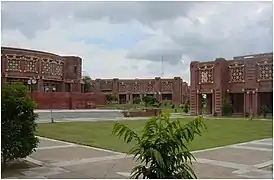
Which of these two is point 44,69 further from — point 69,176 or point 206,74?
point 69,176

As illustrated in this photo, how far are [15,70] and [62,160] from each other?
119 ft

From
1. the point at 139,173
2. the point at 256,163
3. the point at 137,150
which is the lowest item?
the point at 256,163

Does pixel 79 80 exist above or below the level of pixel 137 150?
above

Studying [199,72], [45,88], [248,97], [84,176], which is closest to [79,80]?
[45,88]

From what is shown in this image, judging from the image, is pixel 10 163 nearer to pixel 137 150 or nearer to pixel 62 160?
pixel 62 160

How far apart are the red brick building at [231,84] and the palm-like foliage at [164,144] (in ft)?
89.6

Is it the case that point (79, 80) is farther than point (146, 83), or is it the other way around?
point (146, 83)

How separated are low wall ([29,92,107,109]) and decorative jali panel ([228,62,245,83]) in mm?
17049

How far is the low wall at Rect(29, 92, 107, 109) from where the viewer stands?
39312mm

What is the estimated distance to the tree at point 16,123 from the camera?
20.4ft

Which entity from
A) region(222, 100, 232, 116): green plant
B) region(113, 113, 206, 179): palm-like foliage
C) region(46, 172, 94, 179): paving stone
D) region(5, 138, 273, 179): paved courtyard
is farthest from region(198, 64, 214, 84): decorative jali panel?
region(113, 113, 206, 179): palm-like foliage

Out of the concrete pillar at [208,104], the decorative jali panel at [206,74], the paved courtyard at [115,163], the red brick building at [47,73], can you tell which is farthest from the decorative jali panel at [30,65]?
the paved courtyard at [115,163]

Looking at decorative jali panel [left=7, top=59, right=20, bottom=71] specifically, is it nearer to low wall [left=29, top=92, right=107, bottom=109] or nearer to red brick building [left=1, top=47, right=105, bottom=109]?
red brick building [left=1, top=47, right=105, bottom=109]

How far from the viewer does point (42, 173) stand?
6.12 meters
